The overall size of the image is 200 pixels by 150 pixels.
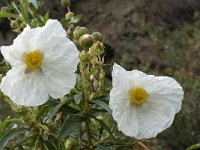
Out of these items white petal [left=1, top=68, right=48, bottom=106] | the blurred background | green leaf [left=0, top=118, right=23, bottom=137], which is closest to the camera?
white petal [left=1, top=68, right=48, bottom=106]

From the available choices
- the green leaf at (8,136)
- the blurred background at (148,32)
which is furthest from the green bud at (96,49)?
the blurred background at (148,32)

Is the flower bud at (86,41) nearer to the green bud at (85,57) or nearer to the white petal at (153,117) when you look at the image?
the green bud at (85,57)

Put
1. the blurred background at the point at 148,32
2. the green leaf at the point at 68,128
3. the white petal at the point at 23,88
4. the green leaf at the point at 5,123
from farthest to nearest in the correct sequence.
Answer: the blurred background at the point at 148,32 < the green leaf at the point at 5,123 < the green leaf at the point at 68,128 < the white petal at the point at 23,88

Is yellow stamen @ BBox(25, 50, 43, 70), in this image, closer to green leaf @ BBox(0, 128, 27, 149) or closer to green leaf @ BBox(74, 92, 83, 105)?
green leaf @ BBox(74, 92, 83, 105)

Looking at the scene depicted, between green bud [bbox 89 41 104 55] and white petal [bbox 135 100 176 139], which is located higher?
green bud [bbox 89 41 104 55]

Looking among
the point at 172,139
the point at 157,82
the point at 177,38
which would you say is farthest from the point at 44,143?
the point at 177,38

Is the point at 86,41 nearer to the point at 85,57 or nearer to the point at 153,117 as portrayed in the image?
the point at 85,57

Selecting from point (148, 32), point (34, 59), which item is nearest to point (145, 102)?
point (34, 59)

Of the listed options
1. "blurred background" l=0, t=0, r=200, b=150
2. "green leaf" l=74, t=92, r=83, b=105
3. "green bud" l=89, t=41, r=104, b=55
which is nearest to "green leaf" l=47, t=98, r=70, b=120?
"green leaf" l=74, t=92, r=83, b=105
